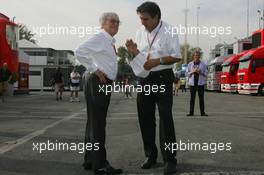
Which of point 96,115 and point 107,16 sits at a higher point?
point 107,16

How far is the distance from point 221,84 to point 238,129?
32808 mm

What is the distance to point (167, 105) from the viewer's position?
5242 mm

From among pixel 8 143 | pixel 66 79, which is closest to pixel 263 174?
pixel 8 143

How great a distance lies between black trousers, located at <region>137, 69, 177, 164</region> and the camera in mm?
5219

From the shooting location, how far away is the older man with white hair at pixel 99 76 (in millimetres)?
5031

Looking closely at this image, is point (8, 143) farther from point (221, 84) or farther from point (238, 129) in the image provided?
point (221, 84)

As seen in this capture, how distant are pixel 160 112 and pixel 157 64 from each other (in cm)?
56

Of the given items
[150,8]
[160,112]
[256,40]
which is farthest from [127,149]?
[256,40]

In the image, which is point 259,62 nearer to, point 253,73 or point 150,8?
point 253,73

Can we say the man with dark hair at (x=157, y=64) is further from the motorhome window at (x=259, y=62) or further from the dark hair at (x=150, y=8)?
the motorhome window at (x=259, y=62)

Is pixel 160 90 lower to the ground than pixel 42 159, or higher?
higher

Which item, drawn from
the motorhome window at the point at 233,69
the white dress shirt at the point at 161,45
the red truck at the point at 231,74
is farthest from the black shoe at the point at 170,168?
the motorhome window at the point at 233,69

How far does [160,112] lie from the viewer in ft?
17.3

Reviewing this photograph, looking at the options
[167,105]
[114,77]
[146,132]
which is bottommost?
[146,132]
